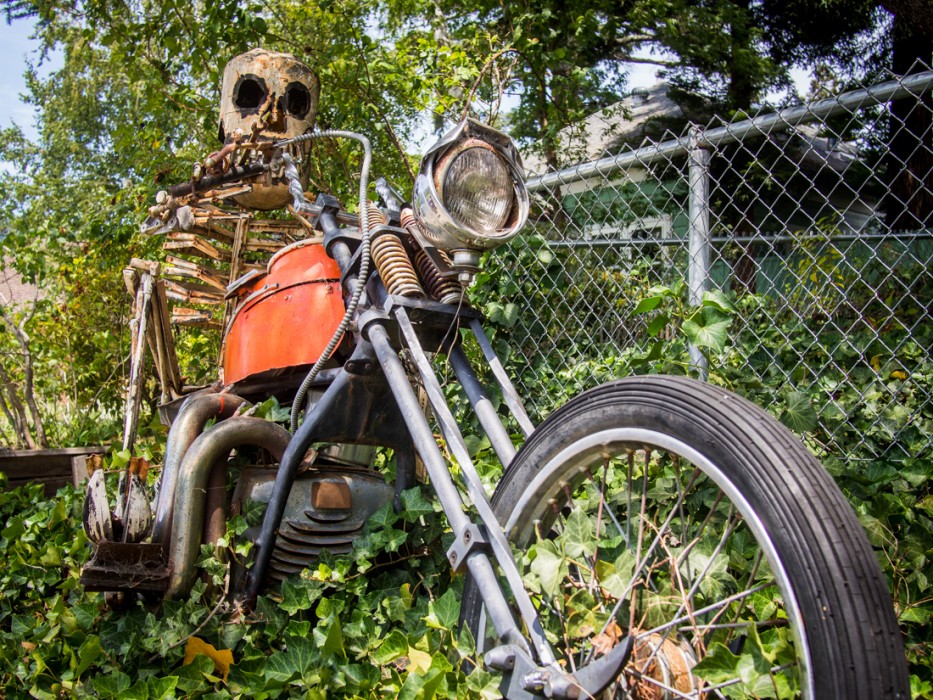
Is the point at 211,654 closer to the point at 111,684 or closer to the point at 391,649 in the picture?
the point at 111,684

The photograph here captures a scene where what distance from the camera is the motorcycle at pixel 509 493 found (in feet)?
3.52

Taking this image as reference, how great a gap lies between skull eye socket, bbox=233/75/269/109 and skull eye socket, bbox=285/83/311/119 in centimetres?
10

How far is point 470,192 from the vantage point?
1729 millimetres

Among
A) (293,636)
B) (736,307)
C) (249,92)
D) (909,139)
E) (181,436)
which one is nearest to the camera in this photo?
(293,636)

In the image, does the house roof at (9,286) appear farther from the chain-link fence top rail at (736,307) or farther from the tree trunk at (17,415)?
the chain-link fence top rail at (736,307)

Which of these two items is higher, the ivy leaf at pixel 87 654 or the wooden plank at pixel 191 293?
the wooden plank at pixel 191 293

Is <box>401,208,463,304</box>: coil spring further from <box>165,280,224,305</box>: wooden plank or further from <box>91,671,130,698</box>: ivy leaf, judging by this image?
<box>165,280,224,305</box>: wooden plank

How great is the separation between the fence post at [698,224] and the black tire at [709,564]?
0.80 meters

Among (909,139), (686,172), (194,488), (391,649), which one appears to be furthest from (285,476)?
(909,139)

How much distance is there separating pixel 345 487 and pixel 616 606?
1.02 meters

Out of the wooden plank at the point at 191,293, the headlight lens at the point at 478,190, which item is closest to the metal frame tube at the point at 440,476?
the headlight lens at the point at 478,190

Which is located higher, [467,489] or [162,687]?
[467,489]

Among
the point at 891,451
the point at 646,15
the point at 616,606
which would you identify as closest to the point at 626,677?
the point at 616,606

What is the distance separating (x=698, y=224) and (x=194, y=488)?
5.16ft
